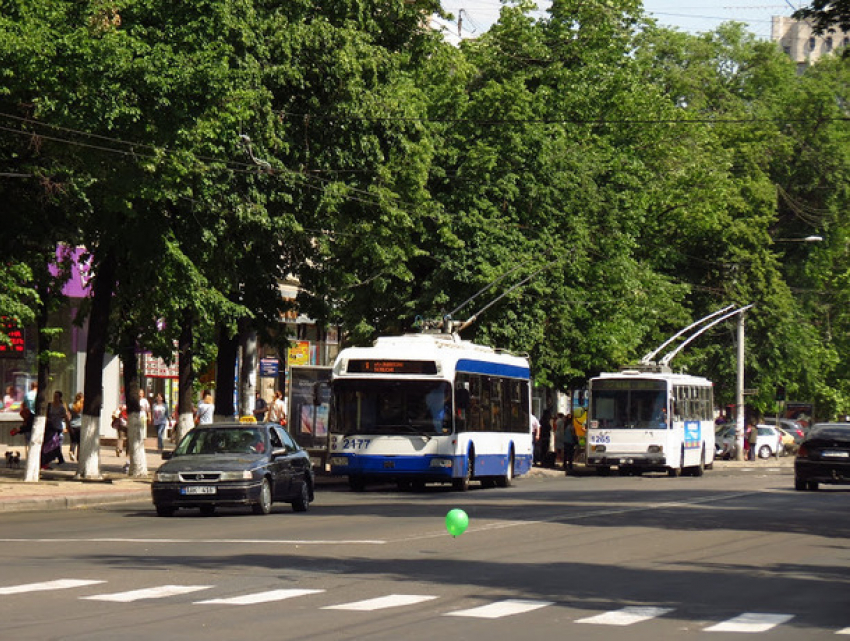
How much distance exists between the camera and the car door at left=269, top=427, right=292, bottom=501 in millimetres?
26016

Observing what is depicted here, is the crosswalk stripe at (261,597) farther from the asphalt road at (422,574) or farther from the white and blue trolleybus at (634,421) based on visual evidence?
the white and blue trolleybus at (634,421)

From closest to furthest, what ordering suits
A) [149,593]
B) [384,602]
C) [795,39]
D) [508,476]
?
[384,602] < [149,593] < [508,476] < [795,39]

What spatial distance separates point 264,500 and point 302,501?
1608mm

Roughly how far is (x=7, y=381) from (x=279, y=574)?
105ft

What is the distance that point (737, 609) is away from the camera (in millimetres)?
13320

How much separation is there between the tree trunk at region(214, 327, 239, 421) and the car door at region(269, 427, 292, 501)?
1141 centimetres

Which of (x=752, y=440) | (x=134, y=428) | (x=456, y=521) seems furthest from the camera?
(x=752, y=440)

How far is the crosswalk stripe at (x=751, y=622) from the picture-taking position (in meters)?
12.0

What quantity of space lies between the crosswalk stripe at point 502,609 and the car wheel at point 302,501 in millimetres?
13707

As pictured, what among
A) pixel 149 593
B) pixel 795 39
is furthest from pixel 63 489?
pixel 795 39

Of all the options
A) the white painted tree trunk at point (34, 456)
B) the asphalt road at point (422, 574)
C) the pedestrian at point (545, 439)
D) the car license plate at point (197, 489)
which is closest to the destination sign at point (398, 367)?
the white painted tree trunk at point (34, 456)

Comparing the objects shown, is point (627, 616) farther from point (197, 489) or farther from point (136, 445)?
point (136, 445)

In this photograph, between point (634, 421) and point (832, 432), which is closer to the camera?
point (832, 432)

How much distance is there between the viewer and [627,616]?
12.7 metres
